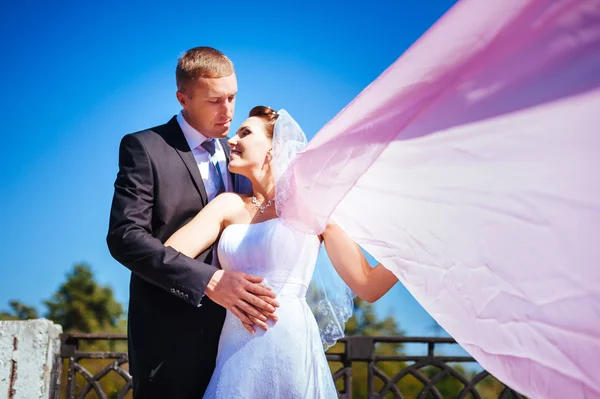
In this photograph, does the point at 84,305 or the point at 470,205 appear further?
the point at 84,305

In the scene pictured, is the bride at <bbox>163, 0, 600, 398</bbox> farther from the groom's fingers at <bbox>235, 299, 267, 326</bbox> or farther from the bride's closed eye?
the bride's closed eye

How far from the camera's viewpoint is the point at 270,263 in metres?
2.54

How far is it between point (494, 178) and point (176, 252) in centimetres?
119

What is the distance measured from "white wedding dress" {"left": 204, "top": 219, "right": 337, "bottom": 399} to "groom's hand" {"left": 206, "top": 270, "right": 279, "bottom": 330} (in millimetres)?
58

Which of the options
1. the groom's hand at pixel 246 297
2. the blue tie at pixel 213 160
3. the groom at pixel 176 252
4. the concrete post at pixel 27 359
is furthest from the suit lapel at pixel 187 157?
the concrete post at pixel 27 359

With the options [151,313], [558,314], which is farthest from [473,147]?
[151,313]

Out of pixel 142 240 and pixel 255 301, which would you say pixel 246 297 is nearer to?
pixel 255 301

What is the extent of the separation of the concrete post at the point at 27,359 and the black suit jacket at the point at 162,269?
7.04 feet

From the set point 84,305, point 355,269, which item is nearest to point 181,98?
point 355,269

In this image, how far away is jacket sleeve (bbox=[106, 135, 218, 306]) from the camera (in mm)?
2408

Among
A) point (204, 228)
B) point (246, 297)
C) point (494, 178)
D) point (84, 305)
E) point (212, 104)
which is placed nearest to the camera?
point (494, 178)

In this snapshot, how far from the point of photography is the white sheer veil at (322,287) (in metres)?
2.65

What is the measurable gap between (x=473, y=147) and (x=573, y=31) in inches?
18.7

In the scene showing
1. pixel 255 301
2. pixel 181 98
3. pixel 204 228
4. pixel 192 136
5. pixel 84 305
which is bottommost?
pixel 255 301
